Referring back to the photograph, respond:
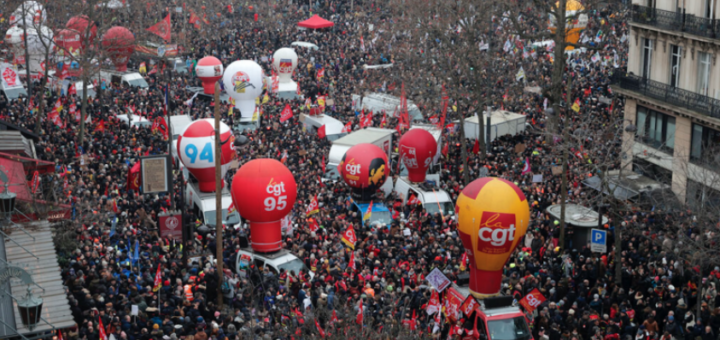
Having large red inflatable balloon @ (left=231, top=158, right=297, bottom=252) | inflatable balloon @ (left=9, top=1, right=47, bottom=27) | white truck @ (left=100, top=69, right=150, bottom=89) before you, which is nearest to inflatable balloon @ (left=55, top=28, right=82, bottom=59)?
inflatable balloon @ (left=9, top=1, right=47, bottom=27)

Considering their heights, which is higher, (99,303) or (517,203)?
(517,203)

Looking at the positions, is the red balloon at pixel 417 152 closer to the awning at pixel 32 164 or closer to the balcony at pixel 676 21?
the balcony at pixel 676 21

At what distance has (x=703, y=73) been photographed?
3334 cm

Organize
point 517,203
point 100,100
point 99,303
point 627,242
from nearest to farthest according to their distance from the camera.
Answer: point 99,303 → point 517,203 → point 627,242 → point 100,100

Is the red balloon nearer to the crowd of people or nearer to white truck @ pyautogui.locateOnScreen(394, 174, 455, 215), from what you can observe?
white truck @ pyautogui.locateOnScreen(394, 174, 455, 215)

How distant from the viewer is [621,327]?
72.8ft

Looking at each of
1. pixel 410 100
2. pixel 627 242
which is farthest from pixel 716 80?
pixel 410 100

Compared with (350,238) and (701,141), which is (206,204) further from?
(701,141)

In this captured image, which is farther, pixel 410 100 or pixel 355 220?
pixel 410 100

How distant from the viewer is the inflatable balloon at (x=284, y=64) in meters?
53.0

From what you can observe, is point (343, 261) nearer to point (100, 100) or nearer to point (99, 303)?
point (99, 303)

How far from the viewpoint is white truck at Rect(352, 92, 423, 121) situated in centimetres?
4734

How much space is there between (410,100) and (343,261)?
2247cm

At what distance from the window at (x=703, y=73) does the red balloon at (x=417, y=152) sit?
10.2 meters
